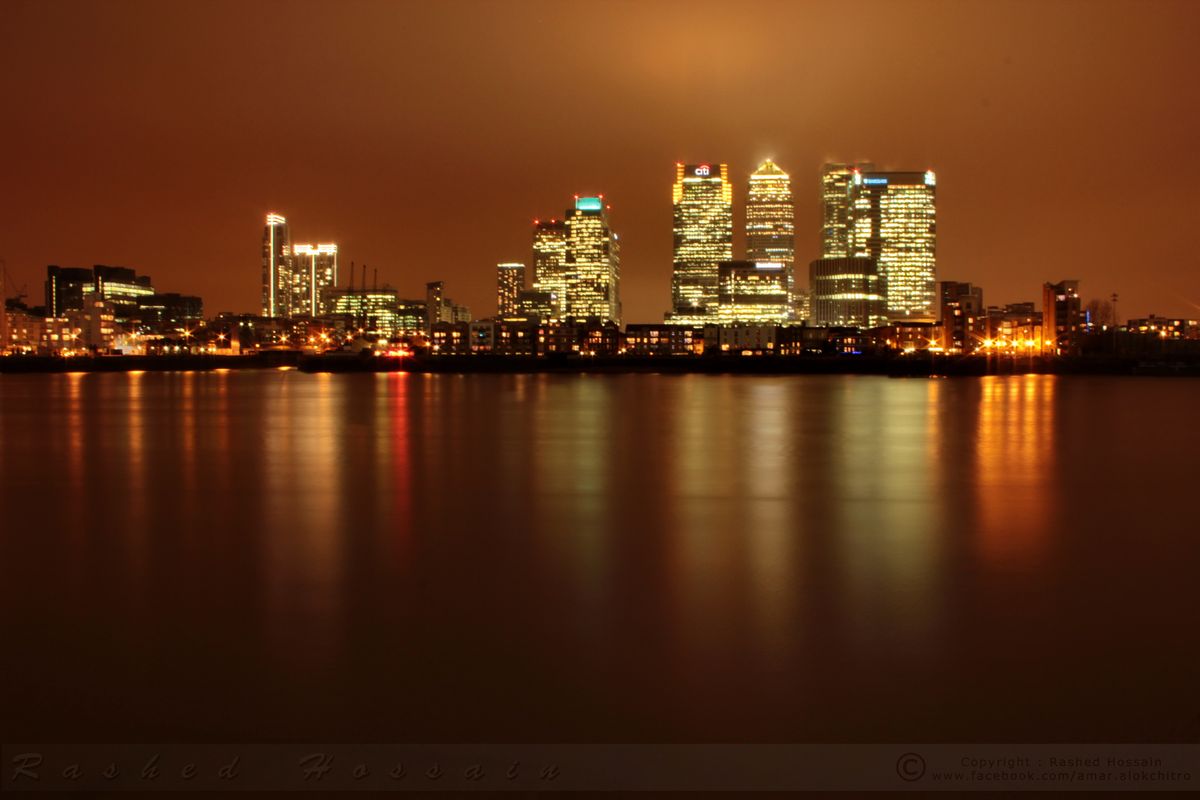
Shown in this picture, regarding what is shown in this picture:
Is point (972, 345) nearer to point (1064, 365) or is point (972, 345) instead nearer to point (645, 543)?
point (1064, 365)

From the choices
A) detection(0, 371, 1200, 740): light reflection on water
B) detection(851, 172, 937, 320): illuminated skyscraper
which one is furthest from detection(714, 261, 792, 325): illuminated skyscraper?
detection(0, 371, 1200, 740): light reflection on water

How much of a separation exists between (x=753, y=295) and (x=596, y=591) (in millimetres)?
180087

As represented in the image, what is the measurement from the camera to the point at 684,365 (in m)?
96.4

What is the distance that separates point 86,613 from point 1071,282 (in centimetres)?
14154

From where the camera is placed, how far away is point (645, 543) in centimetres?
831

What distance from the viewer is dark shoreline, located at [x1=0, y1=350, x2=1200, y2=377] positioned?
260 feet

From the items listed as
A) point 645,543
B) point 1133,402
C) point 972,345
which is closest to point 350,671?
point 645,543

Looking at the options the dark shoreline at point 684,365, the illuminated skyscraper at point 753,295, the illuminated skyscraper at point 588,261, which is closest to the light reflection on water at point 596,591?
the dark shoreline at point 684,365

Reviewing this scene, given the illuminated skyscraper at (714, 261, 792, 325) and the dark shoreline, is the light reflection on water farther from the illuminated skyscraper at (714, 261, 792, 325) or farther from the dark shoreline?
the illuminated skyscraper at (714, 261, 792, 325)

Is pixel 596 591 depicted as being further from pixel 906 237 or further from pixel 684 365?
pixel 906 237

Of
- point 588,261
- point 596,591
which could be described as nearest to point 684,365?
point 596,591

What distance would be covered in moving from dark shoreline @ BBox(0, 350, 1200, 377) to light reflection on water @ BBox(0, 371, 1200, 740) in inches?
2665

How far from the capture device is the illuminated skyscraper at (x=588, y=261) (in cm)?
19600

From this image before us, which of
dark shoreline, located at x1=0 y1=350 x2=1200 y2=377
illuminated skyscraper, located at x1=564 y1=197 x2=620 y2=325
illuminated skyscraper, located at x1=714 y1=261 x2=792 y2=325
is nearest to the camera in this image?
dark shoreline, located at x1=0 y1=350 x2=1200 y2=377
